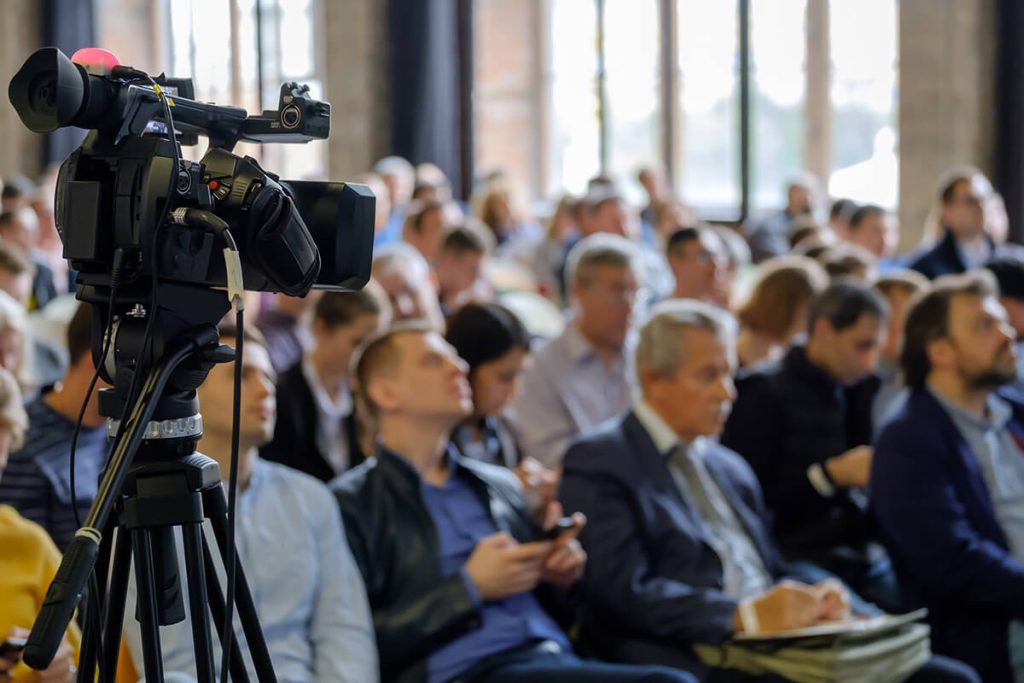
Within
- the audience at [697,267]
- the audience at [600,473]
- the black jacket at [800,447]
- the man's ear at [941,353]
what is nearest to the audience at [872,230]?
the audience at [697,267]

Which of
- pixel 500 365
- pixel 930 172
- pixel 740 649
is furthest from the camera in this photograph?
pixel 930 172

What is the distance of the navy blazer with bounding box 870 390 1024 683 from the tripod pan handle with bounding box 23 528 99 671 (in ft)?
7.89

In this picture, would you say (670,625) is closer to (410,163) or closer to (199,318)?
(199,318)

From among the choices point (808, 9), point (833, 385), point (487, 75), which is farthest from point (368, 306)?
point (487, 75)

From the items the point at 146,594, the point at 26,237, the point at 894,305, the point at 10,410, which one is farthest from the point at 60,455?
the point at 26,237

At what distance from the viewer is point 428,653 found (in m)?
2.63

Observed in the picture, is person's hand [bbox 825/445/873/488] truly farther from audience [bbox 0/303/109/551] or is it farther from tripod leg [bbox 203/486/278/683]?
tripod leg [bbox 203/486/278/683]

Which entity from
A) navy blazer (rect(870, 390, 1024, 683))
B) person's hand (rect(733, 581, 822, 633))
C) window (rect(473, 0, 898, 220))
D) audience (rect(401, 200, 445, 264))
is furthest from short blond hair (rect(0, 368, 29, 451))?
window (rect(473, 0, 898, 220))

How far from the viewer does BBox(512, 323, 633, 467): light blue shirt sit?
13.9 feet

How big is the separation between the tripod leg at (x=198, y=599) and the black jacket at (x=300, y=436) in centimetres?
211

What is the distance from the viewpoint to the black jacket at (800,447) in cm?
374

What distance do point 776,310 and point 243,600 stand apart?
3427mm

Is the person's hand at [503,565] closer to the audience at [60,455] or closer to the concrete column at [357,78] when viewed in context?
the audience at [60,455]

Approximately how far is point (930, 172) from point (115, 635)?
782 cm
